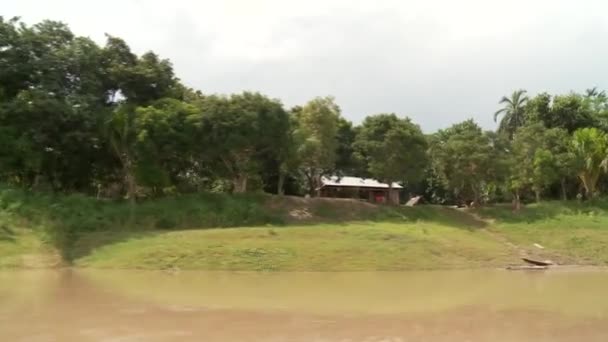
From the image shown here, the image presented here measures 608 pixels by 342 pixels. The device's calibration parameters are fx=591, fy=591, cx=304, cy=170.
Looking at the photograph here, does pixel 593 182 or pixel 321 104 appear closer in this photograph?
pixel 321 104

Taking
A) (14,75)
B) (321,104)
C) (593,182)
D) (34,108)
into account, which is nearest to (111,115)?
(34,108)

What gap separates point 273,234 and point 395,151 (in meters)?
15.3

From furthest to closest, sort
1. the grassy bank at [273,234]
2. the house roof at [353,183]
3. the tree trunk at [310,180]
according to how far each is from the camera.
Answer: the house roof at [353,183]
the tree trunk at [310,180]
the grassy bank at [273,234]

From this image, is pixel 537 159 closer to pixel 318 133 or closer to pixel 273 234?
pixel 318 133

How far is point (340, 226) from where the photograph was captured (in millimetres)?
34312

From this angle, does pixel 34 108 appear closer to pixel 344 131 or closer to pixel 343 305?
pixel 344 131

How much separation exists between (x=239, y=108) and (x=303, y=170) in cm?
1006

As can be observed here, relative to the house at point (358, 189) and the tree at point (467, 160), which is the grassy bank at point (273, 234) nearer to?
the tree at point (467, 160)

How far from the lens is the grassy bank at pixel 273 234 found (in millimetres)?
26812

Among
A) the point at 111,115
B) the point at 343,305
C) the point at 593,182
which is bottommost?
the point at 343,305

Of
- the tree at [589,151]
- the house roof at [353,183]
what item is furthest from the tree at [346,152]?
the tree at [589,151]

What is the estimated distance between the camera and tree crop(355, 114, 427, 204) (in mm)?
42656

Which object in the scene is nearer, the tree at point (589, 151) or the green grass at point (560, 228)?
the green grass at point (560, 228)

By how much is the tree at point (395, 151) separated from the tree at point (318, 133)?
2887 millimetres
